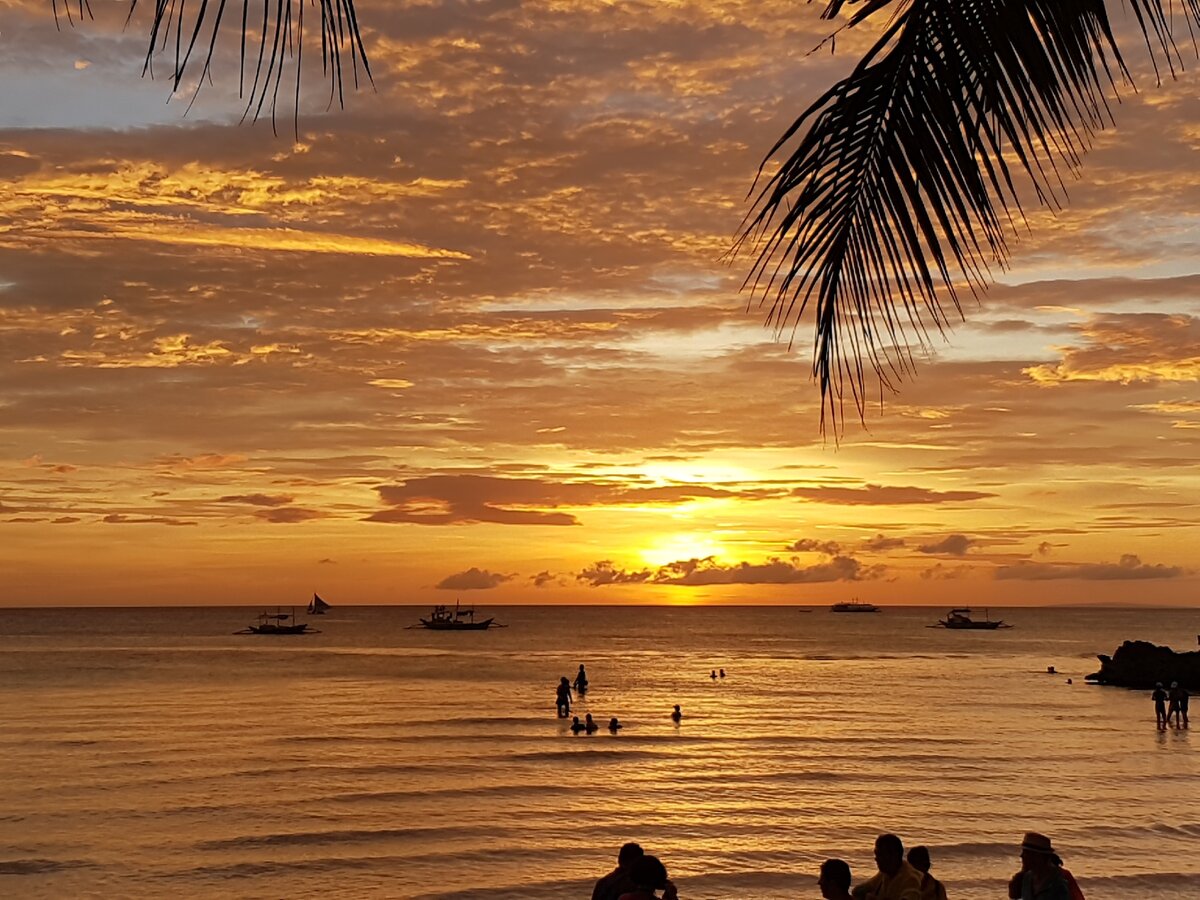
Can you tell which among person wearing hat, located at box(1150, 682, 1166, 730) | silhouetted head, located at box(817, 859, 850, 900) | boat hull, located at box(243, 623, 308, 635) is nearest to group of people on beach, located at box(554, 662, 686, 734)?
person wearing hat, located at box(1150, 682, 1166, 730)

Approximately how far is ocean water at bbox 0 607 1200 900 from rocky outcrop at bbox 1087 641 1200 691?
95.5 inches

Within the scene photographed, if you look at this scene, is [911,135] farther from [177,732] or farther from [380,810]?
[177,732]

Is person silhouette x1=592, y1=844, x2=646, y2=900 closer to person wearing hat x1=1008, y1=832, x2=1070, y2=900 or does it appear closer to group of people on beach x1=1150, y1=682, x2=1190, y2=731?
person wearing hat x1=1008, y1=832, x2=1070, y2=900

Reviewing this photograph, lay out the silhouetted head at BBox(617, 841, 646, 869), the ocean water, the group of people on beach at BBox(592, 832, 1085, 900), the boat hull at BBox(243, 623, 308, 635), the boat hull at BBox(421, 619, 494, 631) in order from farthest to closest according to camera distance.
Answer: the boat hull at BBox(421, 619, 494, 631) < the boat hull at BBox(243, 623, 308, 635) < the ocean water < the silhouetted head at BBox(617, 841, 646, 869) < the group of people on beach at BBox(592, 832, 1085, 900)

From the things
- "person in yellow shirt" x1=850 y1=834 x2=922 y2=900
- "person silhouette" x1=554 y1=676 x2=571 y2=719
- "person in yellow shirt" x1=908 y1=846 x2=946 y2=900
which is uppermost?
"person in yellow shirt" x1=850 y1=834 x2=922 y2=900

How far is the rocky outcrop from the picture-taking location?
6406cm

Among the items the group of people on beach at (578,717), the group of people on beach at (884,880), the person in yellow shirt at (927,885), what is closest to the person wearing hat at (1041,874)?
the group of people on beach at (884,880)

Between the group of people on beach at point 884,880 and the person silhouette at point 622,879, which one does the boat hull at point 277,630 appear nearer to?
the person silhouette at point 622,879

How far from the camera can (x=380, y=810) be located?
92.7 ft

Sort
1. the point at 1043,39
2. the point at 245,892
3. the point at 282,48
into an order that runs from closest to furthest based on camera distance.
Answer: the point at 282,48 → the point at 1043,39 → the point at 245,892

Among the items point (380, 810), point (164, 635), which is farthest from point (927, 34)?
point (164, 635)

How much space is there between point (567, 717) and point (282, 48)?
4954cm

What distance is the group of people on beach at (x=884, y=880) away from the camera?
8.08 m

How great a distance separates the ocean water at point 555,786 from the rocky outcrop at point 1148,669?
242 cm
